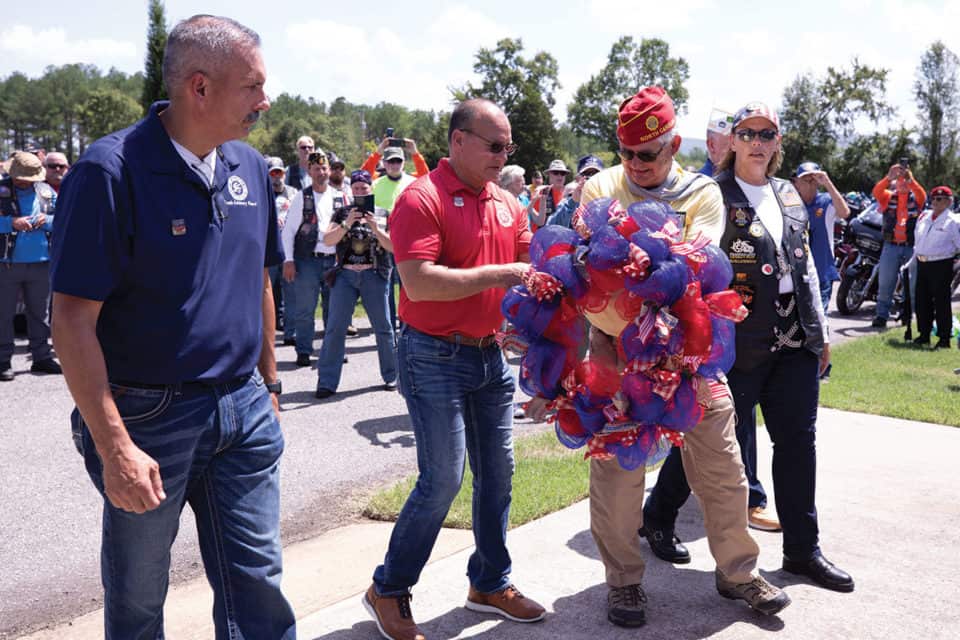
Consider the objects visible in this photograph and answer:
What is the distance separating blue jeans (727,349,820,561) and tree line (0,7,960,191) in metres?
13.4

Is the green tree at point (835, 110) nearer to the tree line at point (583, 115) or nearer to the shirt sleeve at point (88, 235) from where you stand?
the tree line at point (583, 115)

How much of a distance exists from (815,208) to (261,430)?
7.12m

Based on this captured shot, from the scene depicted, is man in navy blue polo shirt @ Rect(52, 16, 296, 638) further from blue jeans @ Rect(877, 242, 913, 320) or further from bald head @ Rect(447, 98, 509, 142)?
blue jeans @ Rect(877, 242, 913, 320)

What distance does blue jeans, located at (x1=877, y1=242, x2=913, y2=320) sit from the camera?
12773 mm

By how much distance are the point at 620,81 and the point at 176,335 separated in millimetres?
89278

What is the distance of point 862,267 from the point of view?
1423 cm

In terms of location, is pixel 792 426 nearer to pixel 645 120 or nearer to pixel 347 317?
pixel 645 120

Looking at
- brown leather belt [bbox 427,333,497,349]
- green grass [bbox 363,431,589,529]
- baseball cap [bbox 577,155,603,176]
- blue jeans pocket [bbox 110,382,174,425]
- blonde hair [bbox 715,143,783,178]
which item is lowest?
green grass [bbox 363,431,589,529]

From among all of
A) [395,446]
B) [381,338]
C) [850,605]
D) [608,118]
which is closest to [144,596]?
[850,605]

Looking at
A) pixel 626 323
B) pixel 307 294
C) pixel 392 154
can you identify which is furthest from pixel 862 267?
pixel 626 323

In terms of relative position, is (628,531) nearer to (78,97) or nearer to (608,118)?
(608,118)

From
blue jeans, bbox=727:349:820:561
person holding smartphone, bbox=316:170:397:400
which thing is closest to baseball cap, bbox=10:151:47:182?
person holding smartphone, bbox=316:170:397:400

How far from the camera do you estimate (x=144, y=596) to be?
2.45 meters

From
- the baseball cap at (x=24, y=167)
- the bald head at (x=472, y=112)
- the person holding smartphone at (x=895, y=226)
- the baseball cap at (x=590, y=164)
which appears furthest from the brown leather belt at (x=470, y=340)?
the person holding smartphone at (x=895, y=226)
